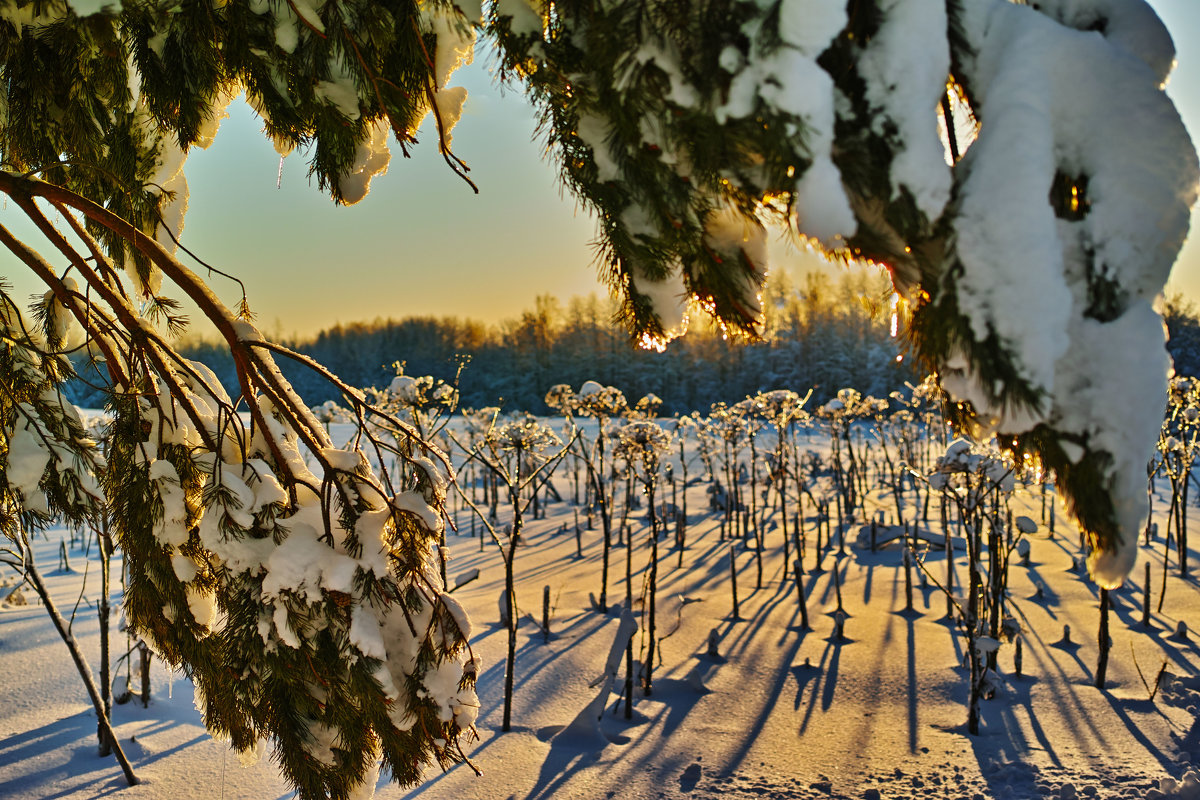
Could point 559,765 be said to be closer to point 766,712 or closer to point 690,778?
point 690,778

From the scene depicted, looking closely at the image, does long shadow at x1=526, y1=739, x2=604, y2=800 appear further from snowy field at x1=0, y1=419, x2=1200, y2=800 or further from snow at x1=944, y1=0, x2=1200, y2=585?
snow at x1=944, y1=0, x2=1200, y2=585

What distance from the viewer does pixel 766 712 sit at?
5.48 meters

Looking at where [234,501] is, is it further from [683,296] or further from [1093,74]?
[1093,74]

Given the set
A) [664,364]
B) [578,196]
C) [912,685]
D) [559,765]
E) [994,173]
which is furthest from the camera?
[664,364]

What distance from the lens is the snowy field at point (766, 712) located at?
432 centimetres

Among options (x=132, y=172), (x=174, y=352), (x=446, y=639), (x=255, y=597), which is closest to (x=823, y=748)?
(x=446, y=639)

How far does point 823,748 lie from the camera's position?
15.9 feet

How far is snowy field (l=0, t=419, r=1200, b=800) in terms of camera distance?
4320 mm

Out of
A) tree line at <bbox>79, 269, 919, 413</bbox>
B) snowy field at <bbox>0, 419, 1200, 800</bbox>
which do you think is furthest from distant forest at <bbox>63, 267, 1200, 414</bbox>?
snowy field at <bbox>0, 419, 1200, 800</bbox>

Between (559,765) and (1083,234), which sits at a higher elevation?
(1083,234)

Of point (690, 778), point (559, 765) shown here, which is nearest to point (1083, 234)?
point (690, 778)

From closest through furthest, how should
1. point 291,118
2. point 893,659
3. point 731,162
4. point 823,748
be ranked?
point 731,162, point 291,118, point 823,748, point 893,659

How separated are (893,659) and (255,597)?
6.69 m

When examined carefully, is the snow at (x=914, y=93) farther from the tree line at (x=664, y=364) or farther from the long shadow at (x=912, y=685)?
the tree line at (x=664, y=364)
